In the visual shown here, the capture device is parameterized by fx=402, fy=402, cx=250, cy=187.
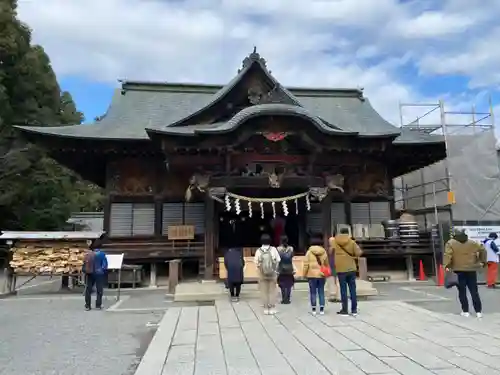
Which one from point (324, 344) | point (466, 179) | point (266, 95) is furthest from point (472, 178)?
point (324, 344)

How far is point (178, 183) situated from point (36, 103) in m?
13.1

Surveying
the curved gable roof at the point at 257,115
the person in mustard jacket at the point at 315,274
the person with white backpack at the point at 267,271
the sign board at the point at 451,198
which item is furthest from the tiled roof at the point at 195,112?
the person in mustard jacket at the point at 315,274

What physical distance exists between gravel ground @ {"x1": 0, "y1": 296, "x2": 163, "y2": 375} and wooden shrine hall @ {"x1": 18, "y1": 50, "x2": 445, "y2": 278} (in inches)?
185

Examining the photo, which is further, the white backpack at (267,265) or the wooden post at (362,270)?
the wooden post at (362,270)

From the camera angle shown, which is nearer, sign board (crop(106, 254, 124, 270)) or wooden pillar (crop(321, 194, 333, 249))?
sign board (crop(106, 254, 124, 270))

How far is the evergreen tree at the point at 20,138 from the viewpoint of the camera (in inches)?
826

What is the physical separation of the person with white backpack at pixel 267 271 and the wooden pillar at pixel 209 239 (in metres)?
5.07

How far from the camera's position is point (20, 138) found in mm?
21734

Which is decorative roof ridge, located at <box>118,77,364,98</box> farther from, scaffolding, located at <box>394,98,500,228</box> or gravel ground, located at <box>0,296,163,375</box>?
gravel ground, located at <box>0,296,163,375</box>

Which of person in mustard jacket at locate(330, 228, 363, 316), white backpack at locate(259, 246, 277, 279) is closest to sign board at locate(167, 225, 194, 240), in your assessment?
white backpack at locate(259, 246, 277, 279)

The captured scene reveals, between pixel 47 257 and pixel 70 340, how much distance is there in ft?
21.8

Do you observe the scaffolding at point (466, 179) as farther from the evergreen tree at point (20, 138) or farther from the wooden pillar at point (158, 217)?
the evergreen tree at point (20, 138)

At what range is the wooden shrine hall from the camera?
1308cm

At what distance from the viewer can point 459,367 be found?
4410 millimetres
